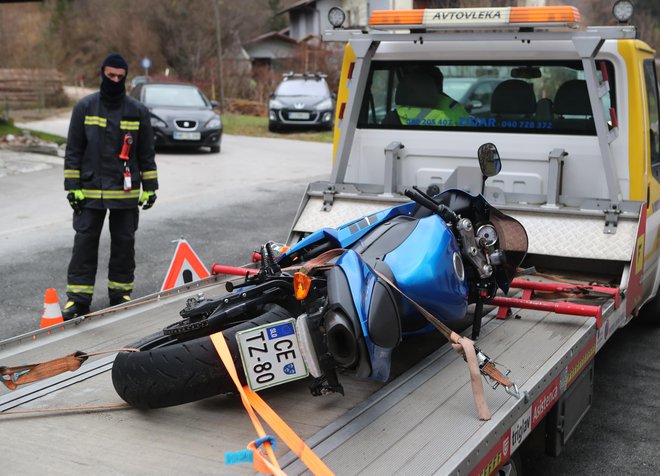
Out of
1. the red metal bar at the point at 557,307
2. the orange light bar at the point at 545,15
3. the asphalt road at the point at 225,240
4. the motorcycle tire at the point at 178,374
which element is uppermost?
the orange light bar at the point at 545,15

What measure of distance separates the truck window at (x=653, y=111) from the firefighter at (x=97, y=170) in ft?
12.2

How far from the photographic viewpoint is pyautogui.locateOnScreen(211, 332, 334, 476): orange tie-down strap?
2686 mm

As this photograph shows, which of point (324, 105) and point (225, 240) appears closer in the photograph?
point (225, 240)

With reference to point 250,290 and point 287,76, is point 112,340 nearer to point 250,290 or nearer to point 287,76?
point 250,290

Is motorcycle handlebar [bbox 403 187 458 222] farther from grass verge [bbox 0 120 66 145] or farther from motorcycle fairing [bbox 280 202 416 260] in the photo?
grass verge [bbox 0 120 66 145]

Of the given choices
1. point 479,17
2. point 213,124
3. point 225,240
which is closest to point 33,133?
point 213,124

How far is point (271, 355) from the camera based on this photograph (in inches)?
127

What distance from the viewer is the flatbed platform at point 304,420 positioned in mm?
2848

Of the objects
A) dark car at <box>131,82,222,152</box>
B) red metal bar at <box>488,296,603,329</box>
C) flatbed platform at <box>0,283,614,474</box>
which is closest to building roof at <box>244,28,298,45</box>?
dark car at <box>131,82,222,152</box>

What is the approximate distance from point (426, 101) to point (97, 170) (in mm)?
2519

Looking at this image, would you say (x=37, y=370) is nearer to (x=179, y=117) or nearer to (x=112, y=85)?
(x=112, y=85)

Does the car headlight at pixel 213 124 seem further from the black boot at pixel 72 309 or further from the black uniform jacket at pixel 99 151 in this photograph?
the black boot at pixel 72 309

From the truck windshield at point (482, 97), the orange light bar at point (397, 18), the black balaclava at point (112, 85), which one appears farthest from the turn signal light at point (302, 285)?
the black balaclava at point (112, 85)

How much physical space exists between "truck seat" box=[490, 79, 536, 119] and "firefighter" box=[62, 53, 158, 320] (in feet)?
8.83
